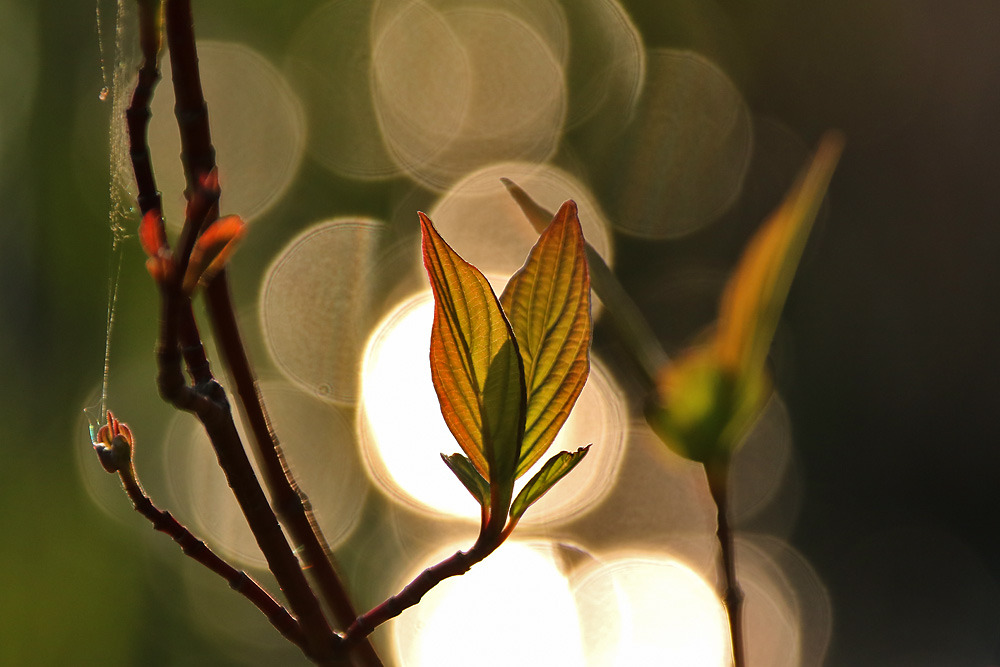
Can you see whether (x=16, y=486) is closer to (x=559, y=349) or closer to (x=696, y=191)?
(x=559, y=349)

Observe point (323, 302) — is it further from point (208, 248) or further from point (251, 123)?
point (208, 248)

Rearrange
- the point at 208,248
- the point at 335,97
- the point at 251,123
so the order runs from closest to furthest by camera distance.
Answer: the point at 208,248 → the point at 335,97 → the point at 251,123

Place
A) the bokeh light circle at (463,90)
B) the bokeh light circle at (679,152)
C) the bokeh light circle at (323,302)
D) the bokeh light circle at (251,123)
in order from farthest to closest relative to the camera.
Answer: the bokeh light circle at (463,90)
the bokeh light circle at (679,152)
the bokeh light circle at (251,123)
the bokeh light circle at (323,302)

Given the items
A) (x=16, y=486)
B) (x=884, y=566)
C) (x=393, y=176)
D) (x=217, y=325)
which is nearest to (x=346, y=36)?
(x=393, y=176)

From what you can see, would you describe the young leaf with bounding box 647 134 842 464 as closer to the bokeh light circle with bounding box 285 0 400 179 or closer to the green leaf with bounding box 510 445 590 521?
the green leaf with bounding box 510 445 590 521

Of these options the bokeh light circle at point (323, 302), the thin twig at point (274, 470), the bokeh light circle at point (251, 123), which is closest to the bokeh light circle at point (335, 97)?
Result: the bokeh light circle at point (251, 123)

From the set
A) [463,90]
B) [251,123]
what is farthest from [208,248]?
[463,90]

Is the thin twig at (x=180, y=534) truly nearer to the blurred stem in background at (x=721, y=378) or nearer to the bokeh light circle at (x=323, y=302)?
the blurred stem in background at (x=721, y=378)
